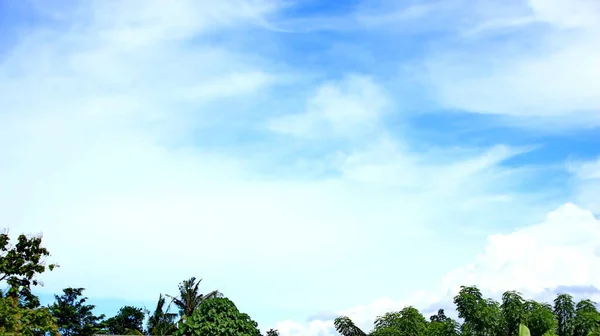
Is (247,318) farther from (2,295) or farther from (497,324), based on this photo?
(497,324)

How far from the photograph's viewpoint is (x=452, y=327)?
3525 centimetres

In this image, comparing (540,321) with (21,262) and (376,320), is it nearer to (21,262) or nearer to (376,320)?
(376,320)

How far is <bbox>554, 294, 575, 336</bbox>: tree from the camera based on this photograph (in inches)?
1462

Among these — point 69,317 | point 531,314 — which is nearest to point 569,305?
point 531,314

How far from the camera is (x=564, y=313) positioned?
123ft

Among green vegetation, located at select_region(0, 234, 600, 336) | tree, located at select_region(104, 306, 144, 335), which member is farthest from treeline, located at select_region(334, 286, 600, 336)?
tree, located at select_region(104, 306, 144, 335)

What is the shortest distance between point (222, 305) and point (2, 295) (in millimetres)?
11413

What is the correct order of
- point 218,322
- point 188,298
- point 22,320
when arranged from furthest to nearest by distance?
point 188,298
point 22,320
point 218,322

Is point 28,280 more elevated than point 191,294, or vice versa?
point 191,294

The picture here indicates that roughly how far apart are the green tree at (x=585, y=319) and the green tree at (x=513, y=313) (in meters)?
3.63

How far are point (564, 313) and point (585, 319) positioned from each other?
130 centimetres

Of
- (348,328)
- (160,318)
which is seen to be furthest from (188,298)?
(348,328)

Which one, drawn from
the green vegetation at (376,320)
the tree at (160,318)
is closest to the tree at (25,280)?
the green vegetation at (376,320)

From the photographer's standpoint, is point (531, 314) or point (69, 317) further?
point (69, 317)
